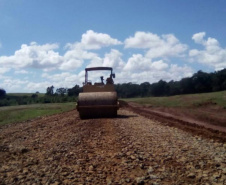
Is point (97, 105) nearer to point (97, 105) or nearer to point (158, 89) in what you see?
point (97, 105)

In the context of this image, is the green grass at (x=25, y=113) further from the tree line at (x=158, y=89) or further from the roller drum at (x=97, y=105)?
the tree line at (x=158, y=89)

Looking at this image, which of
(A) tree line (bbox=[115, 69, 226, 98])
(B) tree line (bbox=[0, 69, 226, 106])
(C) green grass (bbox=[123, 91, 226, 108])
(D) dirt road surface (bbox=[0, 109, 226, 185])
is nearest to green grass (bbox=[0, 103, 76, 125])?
(C) green grass (bbox=[123, 91, 226, 108])

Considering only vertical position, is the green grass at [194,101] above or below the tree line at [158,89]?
below

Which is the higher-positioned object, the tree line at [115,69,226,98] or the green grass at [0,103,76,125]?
the tree line at [115,69,226,98]

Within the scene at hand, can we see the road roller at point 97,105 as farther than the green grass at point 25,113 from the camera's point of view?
No

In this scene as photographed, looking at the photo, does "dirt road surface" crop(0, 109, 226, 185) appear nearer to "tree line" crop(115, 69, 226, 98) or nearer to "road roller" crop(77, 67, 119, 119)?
"road roller" crop(77, 67, 119, 119)

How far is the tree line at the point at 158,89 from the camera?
230 feet

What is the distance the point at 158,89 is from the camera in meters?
87.8

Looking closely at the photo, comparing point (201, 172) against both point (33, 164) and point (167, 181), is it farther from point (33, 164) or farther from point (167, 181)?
point (33, 164)

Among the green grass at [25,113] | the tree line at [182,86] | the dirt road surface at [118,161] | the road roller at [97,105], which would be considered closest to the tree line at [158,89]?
the tree line at [182,86]

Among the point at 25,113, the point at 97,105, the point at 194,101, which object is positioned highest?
the point at 97,105

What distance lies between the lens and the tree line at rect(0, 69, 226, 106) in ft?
230

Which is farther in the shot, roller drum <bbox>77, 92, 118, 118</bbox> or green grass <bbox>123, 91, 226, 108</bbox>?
green grass <bbox>123, 91, 226, 108</bbox>

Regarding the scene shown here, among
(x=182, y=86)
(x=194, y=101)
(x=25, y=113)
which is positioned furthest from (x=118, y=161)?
(x=182, y=86)
